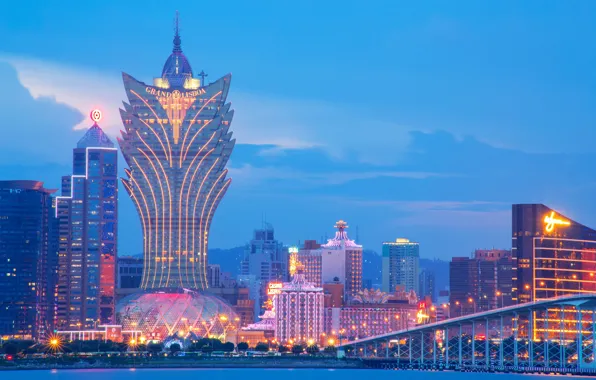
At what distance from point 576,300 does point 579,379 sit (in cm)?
1043

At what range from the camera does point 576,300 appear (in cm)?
19962

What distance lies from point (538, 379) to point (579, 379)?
5817mm

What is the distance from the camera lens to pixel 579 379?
19625 centimetres

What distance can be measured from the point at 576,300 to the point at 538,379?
11415 millimetres

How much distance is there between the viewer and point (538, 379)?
200m
